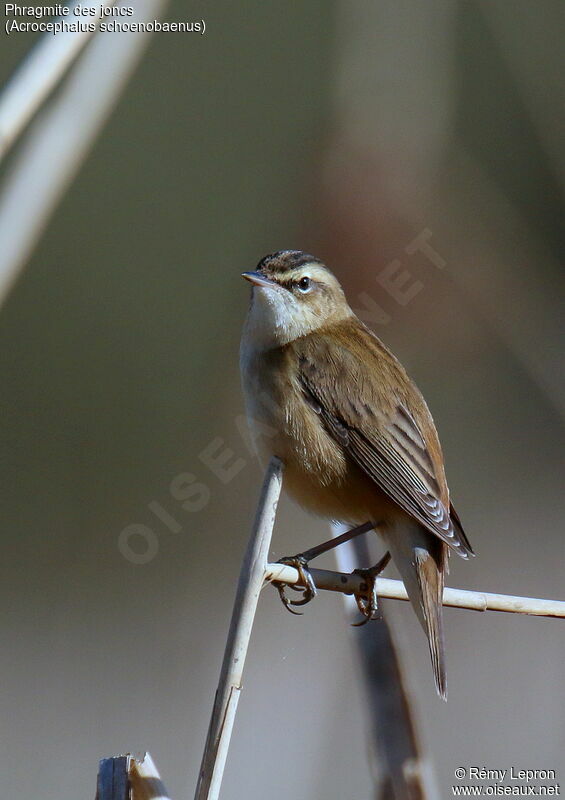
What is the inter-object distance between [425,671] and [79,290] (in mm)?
2105

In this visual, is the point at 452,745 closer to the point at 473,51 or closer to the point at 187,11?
the point at 473,51

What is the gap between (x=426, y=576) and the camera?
8.13ft

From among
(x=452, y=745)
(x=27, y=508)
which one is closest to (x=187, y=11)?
(x=27, y=508)

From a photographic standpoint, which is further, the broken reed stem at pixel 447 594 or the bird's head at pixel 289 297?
the bird's head at pixel 289 297

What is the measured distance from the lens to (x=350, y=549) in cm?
273

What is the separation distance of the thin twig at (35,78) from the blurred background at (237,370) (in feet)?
4.21

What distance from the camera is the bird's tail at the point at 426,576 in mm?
2324

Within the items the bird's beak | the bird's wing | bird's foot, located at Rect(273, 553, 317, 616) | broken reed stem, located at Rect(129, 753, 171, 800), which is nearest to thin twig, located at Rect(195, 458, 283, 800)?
broken reed stem, located at Rect(129, 753, 171, 800)

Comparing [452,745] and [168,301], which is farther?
[168,301]

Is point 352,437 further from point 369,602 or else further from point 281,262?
point 281,262
